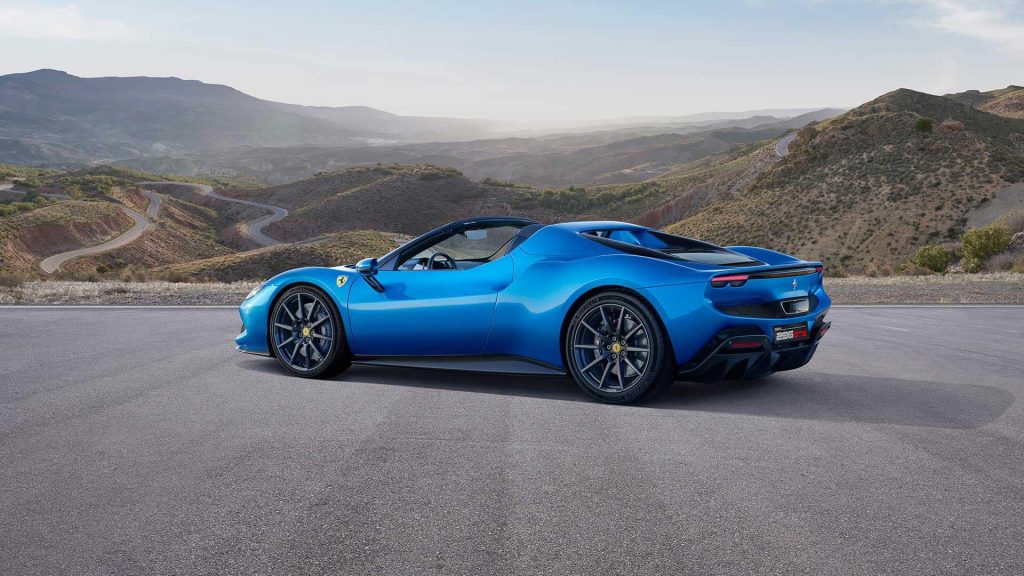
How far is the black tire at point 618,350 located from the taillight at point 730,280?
495 millimetres

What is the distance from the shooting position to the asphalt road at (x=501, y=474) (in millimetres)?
3291

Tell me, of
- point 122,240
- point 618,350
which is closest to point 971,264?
point 618,350

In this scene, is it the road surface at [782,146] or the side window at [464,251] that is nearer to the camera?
the side window at [464,251]

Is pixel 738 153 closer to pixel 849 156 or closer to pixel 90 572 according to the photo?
pixel 849 156

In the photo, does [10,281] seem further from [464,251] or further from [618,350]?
[618,350]

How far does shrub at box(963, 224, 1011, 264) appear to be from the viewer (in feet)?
128

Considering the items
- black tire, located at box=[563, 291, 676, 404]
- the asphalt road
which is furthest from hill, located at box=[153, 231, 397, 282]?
black tire, located at box=[563, 291, 676, 404]

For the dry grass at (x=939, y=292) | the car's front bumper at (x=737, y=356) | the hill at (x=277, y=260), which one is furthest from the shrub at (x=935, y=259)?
the car's front bumper at (x=737, y=356)

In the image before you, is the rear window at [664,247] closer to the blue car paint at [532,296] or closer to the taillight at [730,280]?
the blue car paint at [532,296]

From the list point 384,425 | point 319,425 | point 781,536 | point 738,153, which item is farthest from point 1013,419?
point 738,153

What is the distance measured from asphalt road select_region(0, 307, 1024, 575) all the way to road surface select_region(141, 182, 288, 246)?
8065 centimetres

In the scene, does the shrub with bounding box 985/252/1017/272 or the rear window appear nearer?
the rear window

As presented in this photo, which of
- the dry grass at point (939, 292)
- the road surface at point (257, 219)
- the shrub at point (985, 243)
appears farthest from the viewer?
the road surface at point (257, 219)

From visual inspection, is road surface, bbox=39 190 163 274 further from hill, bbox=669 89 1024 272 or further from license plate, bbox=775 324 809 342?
license plate, bbox=775 324 809 342
